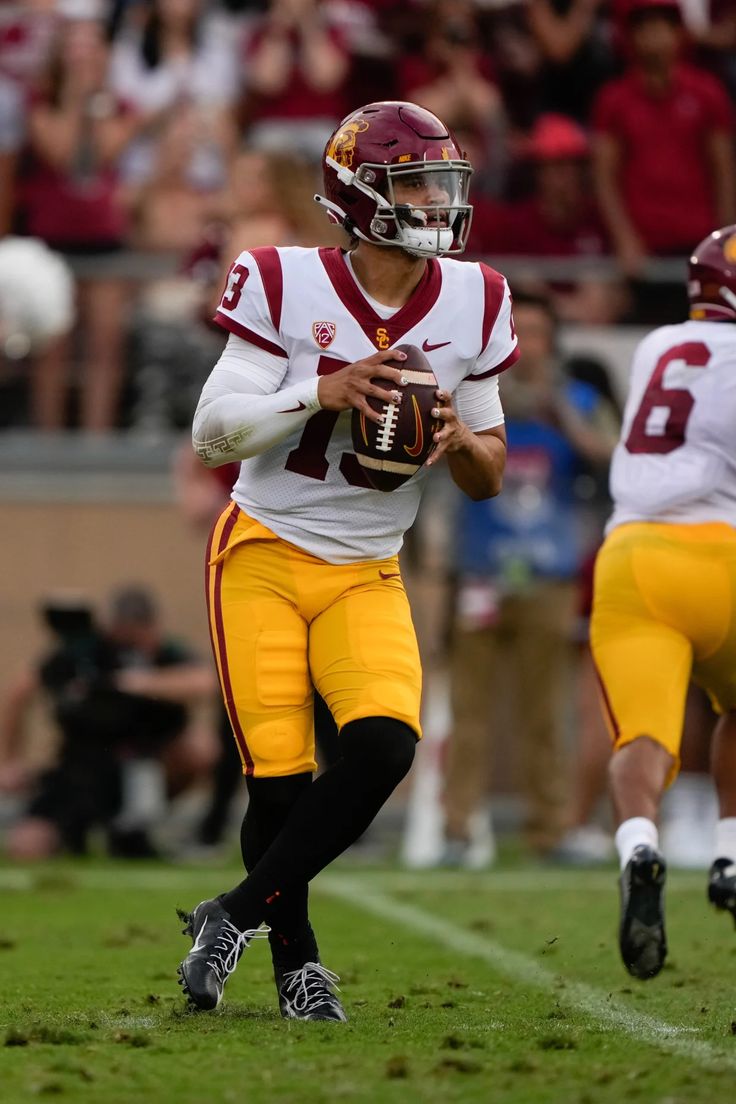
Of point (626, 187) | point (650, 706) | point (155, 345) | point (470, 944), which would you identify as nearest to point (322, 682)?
point (650, 706)

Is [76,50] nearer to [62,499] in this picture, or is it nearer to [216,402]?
[62,499]

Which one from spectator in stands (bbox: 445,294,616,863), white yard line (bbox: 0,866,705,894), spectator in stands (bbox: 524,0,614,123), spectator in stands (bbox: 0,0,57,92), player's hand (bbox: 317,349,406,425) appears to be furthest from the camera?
spectator in stands (bbox: 524,0,614,123)

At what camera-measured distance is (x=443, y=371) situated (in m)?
4.40

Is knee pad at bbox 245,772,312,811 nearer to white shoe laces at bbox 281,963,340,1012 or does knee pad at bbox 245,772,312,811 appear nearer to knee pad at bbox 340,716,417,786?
knee pad at bbox 340,716,417,786

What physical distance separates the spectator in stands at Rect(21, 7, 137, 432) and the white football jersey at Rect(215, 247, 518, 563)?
6.02 meters

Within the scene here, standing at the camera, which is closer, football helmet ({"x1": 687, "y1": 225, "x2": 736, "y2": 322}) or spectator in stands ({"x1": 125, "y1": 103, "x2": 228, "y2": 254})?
football helmet ({"x1": 687, "y1": 225, "x2": 736, "y2": 322})

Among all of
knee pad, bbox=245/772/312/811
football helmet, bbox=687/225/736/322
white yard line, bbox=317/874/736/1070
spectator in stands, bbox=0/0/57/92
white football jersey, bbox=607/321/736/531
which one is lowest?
white yard line, bbox=317/874/736/1070

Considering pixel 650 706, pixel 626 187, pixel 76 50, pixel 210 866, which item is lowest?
pixel 210 866

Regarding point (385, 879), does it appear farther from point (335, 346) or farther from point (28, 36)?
point (28, 36)

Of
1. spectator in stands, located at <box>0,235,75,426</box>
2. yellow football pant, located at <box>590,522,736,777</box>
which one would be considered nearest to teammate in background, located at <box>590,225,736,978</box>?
yellow football pant, located at <box>590,522,736,777</box>

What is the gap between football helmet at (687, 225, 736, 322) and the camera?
17.1ft

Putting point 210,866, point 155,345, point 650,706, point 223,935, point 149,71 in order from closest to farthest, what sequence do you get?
point 223,935
point 650,706
point 210,866
point 155,345
point 149,71

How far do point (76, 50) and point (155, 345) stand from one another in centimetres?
189

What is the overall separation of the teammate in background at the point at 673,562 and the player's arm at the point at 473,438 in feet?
2.37
